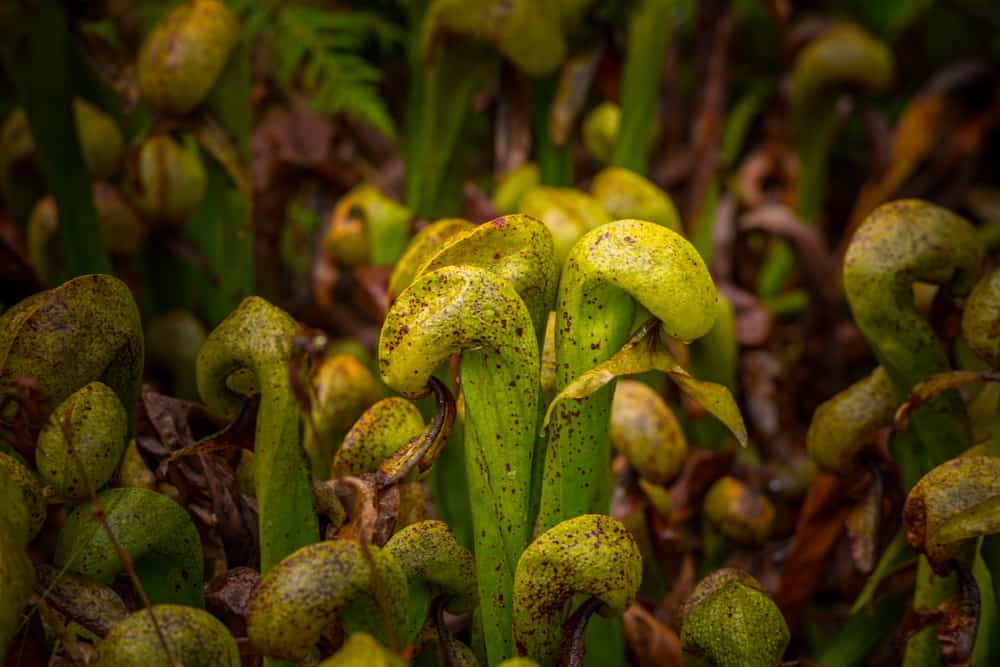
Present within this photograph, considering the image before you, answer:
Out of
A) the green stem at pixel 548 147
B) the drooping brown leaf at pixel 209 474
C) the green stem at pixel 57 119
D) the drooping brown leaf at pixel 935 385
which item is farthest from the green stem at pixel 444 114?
the drooping brown leaf at pixel 935 385

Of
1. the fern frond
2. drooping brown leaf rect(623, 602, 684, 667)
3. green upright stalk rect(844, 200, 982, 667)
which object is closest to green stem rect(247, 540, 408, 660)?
drooping brown leaf rect(623, 602, 684, 667)

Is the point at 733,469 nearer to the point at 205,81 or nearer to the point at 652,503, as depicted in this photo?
the point at 652,503

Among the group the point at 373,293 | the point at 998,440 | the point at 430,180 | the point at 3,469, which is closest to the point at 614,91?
the point at 430,180

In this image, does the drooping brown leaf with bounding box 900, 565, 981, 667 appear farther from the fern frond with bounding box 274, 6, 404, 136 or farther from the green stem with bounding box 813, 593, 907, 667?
the fern frond with bounding box 274, 6, 404, 136

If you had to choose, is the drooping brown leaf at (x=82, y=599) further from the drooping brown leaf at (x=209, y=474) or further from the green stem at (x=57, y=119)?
the green stem at (x=57, y=119)

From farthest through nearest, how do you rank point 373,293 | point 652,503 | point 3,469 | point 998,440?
A: 1. point 373,293
2. point 652,503
3. point 998,440
4. point 3,469

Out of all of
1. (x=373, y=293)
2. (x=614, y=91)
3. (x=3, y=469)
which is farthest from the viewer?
(x=614, y=91)

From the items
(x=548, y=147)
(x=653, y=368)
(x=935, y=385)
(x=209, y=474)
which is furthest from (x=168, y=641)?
(x=548, y=147)
